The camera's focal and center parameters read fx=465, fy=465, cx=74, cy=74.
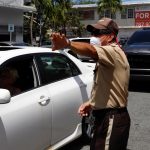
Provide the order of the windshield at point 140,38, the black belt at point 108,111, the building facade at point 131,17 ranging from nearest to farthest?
1. the black belt at point 108,111
2. the windshield at point 140,38
3. the building facade at point 131,17

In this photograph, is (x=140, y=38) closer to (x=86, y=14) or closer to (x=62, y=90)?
(x=62, y=90)

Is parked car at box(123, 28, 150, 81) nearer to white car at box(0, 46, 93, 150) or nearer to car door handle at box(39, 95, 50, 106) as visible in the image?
white car at box(0, 46, 93, 150)

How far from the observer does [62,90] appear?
5723 millimetres

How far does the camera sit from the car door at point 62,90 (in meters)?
5.47

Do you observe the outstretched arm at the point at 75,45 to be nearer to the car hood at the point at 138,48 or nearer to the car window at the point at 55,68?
the car window at the point at 55,68

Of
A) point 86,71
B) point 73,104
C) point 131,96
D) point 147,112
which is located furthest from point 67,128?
point 131,96

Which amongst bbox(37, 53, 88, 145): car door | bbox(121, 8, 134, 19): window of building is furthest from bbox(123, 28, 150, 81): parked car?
bbox(121, 8, 134, 19): window of building

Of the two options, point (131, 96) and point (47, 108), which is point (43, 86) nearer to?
point (47, 108)

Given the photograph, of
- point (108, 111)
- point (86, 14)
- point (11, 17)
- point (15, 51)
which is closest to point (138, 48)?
point (15, 51)

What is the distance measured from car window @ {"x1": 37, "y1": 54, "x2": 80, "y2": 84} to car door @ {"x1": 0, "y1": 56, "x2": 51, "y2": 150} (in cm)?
13

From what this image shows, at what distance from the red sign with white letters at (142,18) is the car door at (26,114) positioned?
179 feet

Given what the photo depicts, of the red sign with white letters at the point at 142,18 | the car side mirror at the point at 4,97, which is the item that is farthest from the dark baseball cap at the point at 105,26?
the red sign with white letters at the point at 142,18

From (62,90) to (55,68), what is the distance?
378 millimetres

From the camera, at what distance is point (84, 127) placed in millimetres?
6453
